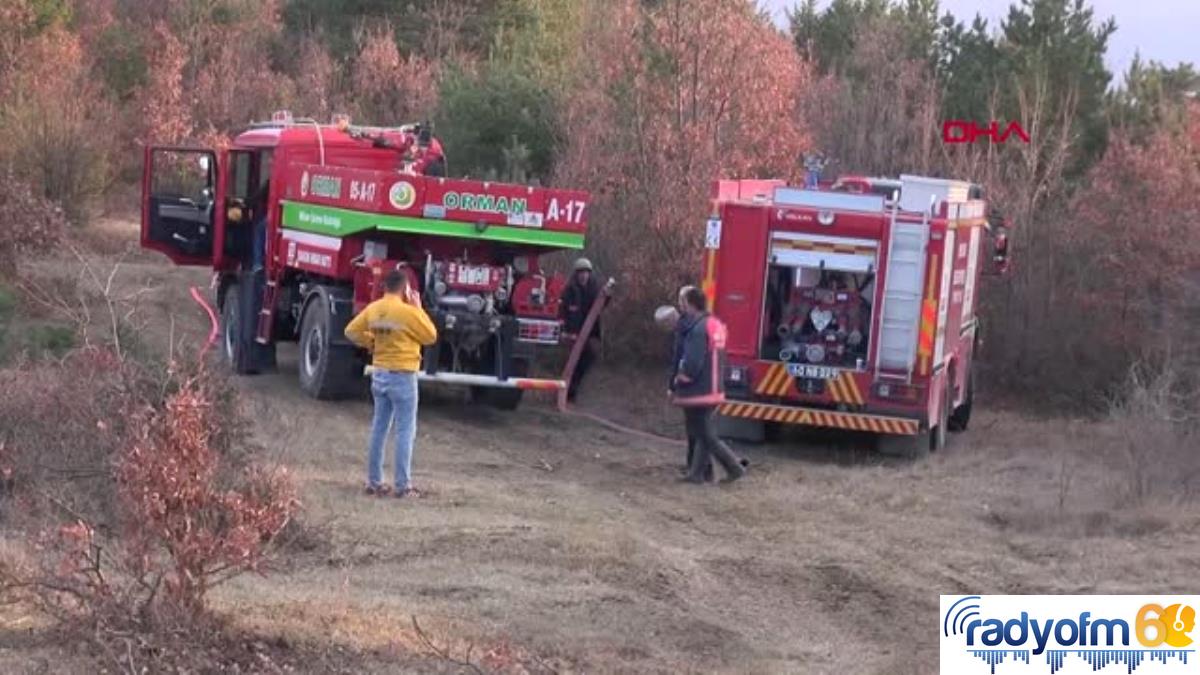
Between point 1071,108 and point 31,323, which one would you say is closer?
point 31,323

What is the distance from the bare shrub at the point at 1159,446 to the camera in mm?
12680

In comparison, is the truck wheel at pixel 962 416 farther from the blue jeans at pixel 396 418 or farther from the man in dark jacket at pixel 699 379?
the blue jeans at pixel 396 418

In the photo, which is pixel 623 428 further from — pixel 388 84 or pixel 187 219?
pixel 388 84

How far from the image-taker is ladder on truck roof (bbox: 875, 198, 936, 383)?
15.5 m

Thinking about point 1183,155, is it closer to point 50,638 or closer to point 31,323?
point 31,323

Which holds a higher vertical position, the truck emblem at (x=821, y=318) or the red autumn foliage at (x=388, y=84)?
the red autumn foliage at (x=388, y=84)

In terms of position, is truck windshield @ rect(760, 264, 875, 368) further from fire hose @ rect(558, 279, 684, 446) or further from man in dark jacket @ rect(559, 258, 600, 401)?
man in dark jacket @ rect(559, 258, 600, 401)

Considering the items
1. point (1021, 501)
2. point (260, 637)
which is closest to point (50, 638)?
point (260, 637)

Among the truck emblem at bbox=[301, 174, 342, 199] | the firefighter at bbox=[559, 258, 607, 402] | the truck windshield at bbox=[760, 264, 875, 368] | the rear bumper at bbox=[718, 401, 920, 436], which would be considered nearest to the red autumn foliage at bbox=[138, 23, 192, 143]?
the firefighter at bbox=[559, 258, 607, 402]

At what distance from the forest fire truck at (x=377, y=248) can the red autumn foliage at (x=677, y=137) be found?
279 cm

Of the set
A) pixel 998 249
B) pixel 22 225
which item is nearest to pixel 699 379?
pixel 998 249

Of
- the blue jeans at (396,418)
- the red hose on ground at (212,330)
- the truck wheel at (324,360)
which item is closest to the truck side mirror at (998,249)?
the truck wheel at (324,360)

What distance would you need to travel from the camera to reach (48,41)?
33.7m

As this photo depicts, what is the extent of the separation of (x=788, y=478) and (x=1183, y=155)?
1034 centimetres
